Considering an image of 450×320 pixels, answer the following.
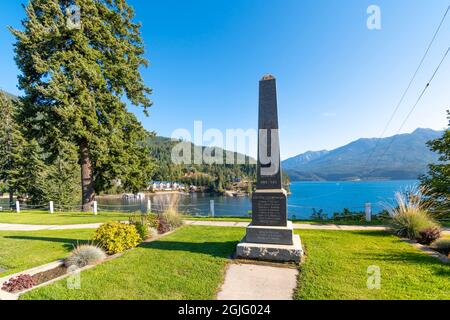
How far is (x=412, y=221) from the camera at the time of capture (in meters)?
6.80

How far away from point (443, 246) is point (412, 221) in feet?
4.17

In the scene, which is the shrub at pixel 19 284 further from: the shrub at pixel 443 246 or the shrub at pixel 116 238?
the shrub at pixel 443 246

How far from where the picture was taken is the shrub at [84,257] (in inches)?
205

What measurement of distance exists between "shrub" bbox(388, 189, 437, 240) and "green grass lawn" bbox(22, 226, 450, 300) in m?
0.61

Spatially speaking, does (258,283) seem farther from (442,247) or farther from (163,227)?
(163,227)

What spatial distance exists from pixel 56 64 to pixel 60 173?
21.8 m

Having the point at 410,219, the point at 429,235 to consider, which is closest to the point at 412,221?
the point at 410,219

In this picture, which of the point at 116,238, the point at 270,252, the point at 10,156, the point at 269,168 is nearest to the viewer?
the point at 270,252

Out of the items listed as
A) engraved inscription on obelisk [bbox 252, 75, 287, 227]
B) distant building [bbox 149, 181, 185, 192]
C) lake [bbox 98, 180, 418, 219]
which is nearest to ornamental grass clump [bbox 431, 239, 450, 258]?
lake [bbox 98, 180, 418, 219]

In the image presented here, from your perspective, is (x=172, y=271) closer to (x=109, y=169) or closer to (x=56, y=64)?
(x=109, y=169)

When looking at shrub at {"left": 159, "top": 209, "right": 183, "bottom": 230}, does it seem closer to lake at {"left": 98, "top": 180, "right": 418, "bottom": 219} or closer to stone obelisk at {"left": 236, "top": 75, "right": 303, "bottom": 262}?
lake at {"left": 98, "top": 180, "right": 418, "bottom": 219}

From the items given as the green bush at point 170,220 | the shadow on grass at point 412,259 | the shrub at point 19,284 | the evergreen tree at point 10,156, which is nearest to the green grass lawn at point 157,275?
the shrub at point 19,284

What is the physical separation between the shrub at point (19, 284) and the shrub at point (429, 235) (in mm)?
9541

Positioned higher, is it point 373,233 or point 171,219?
point 171,219
